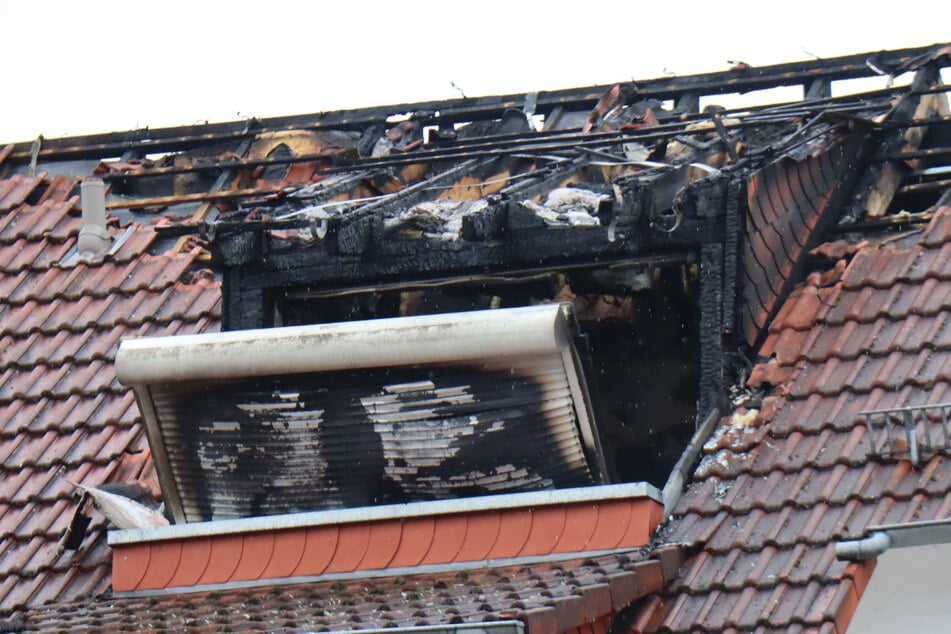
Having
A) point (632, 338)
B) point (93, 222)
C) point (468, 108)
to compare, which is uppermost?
point (468, 108)

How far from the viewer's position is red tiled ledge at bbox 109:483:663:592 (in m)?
8.86

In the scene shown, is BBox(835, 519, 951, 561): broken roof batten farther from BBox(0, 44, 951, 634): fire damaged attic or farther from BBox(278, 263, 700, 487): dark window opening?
BBox(278, 263, 700, 487): dark window opening

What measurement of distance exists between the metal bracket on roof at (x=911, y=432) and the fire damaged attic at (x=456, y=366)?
59 cm

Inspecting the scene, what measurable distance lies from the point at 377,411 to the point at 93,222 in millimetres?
3564

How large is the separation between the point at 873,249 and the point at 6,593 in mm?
4876

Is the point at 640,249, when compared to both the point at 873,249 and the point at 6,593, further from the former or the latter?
the point at 6,593

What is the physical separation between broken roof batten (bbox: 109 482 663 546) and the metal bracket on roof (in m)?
1.03

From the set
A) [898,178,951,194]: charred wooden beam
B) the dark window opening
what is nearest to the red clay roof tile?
the dark window opening

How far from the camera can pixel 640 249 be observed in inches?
388

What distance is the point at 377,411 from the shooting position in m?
9.57

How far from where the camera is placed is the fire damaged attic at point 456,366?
901 centimetres

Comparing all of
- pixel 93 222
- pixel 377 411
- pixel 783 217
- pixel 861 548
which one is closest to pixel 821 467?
pixel 861 548

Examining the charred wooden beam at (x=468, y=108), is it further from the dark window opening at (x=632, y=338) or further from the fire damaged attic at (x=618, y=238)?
the dark window opening at (x=632, y=338)

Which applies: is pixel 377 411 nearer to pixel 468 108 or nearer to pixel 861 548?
pixel 861 548
